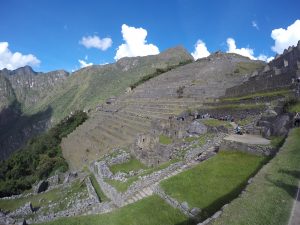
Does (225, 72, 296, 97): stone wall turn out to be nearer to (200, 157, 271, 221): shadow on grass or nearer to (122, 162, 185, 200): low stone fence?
(122, 162, 185, 200): low stone fence

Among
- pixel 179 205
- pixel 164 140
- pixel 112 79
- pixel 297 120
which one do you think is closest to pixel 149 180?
pixel 179 205

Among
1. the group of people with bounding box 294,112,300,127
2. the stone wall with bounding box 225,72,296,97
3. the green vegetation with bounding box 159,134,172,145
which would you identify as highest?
the stone wall with bounding box 225,72,296,97

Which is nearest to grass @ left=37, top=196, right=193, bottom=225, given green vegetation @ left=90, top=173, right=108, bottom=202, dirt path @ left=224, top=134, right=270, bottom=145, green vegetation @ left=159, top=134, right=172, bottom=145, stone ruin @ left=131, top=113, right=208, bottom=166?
dirt path @ left=224, top=134, right=270, bottom=145

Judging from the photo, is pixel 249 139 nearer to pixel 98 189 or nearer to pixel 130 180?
pixel 130 180

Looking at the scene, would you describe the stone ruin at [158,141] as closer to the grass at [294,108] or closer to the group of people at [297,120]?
the grass at [294,108]

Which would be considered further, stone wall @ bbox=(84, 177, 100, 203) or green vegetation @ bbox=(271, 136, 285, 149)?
stone wall @ bbox=(84, 177, 100, 203)

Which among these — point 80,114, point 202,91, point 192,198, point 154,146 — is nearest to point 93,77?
point 80,114

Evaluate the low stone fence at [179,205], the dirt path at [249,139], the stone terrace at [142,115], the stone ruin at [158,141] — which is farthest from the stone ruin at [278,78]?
the low stone fence at [179,205]
